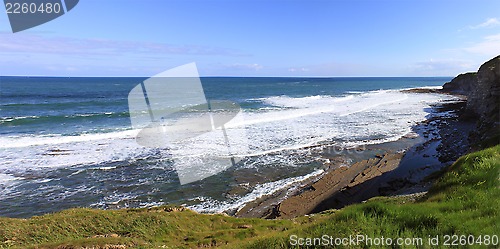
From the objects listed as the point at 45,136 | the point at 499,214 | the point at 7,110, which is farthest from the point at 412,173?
the point at 7,110

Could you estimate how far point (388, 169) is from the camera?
18812 mm

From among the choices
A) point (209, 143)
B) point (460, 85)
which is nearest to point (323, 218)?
point (209, 143)

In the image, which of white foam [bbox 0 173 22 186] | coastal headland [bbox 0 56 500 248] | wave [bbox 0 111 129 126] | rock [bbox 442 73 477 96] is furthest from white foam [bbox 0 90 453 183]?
rock [bbox 442 73 477 96]

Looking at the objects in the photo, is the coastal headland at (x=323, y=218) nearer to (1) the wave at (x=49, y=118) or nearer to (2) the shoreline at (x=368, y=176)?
(2) the shoreline at (x=368, y=176)

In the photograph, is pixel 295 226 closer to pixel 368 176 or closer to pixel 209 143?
pixel 368 176

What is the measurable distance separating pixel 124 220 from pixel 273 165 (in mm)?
12112
